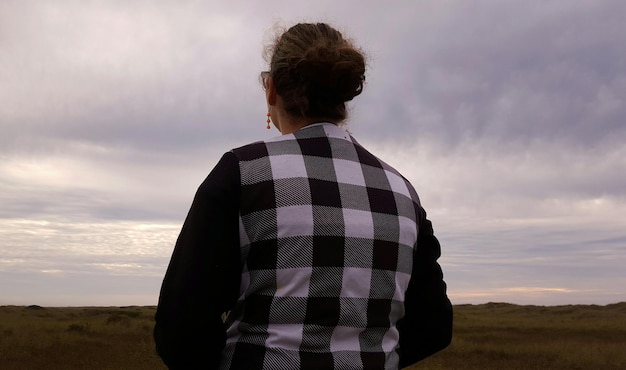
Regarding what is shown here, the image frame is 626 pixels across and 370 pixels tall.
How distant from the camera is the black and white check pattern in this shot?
1.51 metres

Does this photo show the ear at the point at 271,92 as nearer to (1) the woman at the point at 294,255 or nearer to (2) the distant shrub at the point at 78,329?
(1) the woman at the point at 294,255

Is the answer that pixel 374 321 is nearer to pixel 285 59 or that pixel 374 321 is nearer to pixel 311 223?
pixel 311 223

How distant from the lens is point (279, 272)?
153 cm

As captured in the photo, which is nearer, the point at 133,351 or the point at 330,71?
the point at 330,71

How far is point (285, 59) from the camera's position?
172 cm

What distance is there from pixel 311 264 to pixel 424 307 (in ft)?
2.16

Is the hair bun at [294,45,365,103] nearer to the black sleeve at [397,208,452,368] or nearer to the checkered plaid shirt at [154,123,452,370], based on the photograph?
the checkered plaid shirt at [154,123,452,370]

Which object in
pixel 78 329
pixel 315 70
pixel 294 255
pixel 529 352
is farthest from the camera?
pixel 78 329

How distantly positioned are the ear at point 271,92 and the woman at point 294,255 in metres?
0.03

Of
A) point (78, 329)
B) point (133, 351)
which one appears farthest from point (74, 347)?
point (78, 329)

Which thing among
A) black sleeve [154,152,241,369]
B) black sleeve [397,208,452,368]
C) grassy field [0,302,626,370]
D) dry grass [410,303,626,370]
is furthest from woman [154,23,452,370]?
grassy field [0,302,626,370]

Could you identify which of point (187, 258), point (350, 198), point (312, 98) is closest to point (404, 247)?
point (350, 198)

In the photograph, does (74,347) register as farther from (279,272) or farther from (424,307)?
(279,272)

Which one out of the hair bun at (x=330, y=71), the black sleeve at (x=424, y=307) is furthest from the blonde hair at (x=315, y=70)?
the black sleeve at (x=424, y=307)
